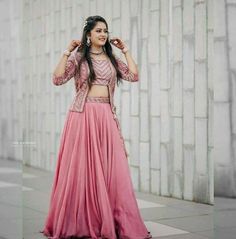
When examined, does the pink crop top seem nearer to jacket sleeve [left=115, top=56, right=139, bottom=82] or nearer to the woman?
the woman

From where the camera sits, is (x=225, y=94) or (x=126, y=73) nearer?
(x=126, y=73)

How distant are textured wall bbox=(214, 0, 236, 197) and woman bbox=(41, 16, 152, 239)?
4.11 ft

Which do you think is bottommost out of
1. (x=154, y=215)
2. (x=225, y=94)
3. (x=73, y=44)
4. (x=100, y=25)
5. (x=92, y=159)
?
(x=154, y=215)

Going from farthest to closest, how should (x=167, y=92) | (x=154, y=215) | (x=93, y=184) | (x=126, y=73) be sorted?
(x=167, y=92) → (x=154, y=215) → (x=126, y=73) → (x=93, y=184)

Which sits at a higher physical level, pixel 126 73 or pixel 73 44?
pixel 73 44

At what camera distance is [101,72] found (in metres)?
4.06

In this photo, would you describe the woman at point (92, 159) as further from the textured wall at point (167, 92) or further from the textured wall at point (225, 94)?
the textured wall at point (167, 92)

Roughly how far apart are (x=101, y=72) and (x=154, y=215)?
4.83ft

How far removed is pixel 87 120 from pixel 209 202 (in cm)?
179

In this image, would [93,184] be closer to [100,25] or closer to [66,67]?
[66,67]

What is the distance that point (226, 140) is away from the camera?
16.9 feet

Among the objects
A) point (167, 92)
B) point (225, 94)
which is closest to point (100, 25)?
point (225, 94)

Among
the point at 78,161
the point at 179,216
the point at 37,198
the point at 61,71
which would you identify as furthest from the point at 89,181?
the point at 37,198

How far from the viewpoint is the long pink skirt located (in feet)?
13.0
